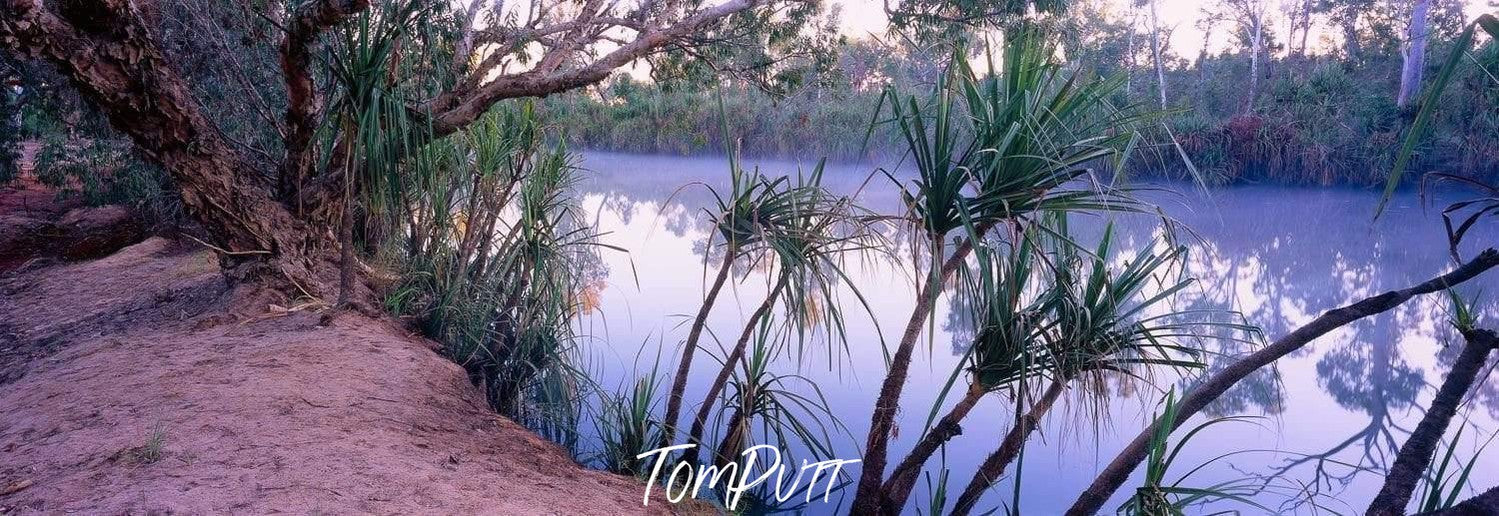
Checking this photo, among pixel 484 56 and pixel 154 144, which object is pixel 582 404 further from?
pixel 484 56

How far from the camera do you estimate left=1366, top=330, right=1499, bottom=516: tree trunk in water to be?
2492 mm

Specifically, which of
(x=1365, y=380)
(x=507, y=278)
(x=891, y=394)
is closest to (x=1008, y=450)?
(x=891, y=394)

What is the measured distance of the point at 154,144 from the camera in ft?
15.6

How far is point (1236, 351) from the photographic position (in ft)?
21.8

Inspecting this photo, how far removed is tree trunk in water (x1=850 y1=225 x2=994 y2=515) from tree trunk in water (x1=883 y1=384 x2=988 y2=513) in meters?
0.05

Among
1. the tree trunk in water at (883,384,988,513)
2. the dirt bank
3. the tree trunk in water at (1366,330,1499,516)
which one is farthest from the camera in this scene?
the tree trunk in water at (883,384,988,513)

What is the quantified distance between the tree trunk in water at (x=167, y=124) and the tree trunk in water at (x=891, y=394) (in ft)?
10.9

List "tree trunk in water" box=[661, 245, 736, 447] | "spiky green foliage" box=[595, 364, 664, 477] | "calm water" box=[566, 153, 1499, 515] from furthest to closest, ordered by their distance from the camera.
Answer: "calm water" box=[566, 153, 1499, 515] < "spiky green foliage" box=[595, 364, 664, 477] < "tree trunk in water" box=[661, 245, 736, 447]

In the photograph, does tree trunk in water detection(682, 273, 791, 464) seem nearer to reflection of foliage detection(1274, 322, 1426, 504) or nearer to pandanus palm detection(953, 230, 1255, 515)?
pandanus palm detection(953, 230, 1255, 515)

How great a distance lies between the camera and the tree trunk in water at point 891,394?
3129 millimetres

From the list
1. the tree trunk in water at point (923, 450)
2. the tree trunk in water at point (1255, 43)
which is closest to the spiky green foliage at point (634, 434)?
the tree trunk in water at point (923, 450)

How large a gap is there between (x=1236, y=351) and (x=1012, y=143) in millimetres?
4648

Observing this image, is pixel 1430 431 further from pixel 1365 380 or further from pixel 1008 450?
pixel 1365 380

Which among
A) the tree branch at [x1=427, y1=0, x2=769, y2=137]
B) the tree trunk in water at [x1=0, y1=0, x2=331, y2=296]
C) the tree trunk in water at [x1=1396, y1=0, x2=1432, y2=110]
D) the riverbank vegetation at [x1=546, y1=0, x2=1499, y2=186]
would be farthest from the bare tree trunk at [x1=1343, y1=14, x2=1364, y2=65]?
the tree trunk in water at [x1=0, y1=0, x2=331, y2=296]
